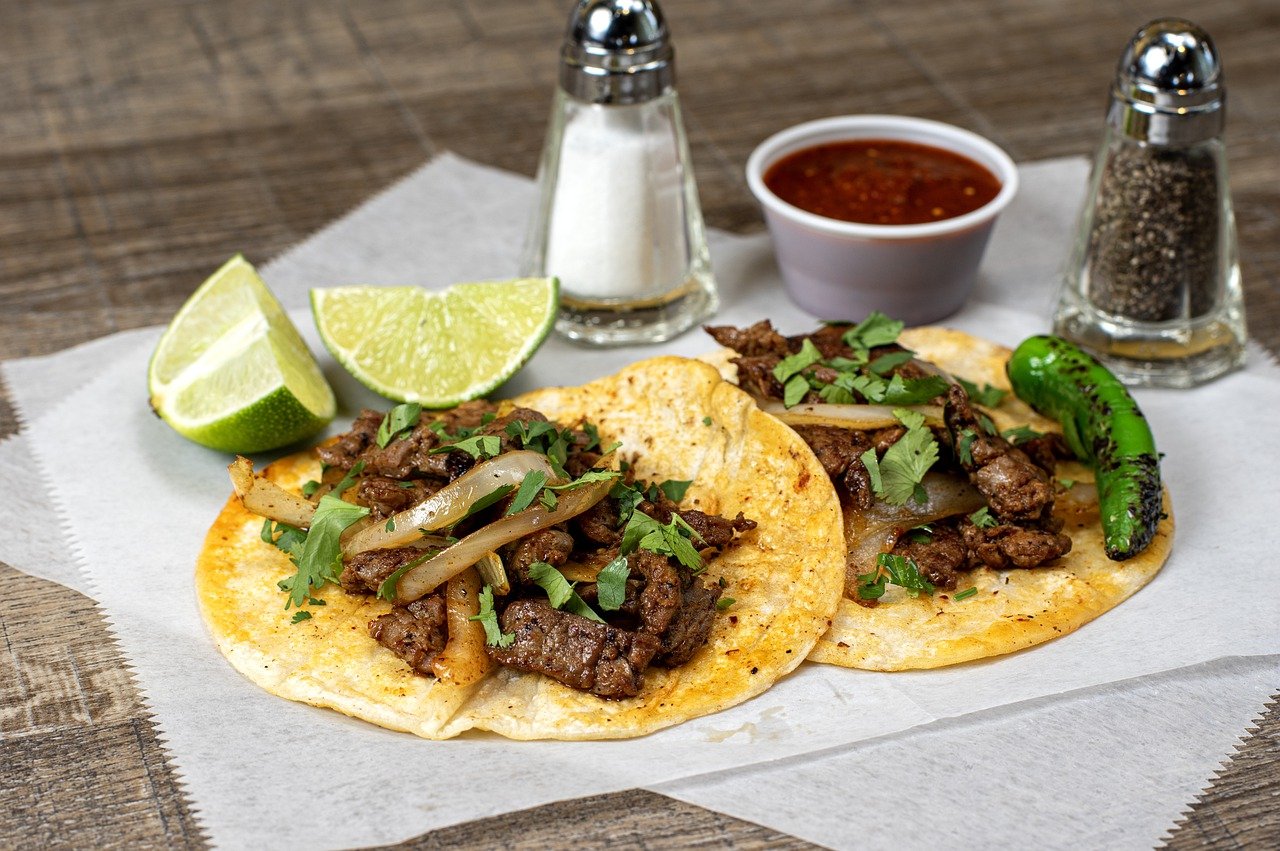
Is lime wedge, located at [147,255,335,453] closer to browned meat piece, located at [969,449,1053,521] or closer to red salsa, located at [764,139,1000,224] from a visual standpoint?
red salsa, located at [764,139,1000,224]

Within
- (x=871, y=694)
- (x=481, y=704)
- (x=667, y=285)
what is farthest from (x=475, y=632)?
(x=667, y=285)

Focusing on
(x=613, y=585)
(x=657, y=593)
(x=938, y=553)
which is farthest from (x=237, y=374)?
(x=938, y=553)

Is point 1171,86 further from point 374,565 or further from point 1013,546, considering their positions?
point 374,565

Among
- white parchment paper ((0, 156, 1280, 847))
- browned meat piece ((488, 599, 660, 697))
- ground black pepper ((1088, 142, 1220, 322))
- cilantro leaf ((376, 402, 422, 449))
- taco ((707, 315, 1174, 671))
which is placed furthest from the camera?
ground black pepper ((1088, 142, 1220, 322))

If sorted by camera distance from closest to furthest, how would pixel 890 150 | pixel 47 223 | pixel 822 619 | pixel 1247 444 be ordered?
pixel 822 619
pixel 1247 444
pixel 890 150
pixel 47 223

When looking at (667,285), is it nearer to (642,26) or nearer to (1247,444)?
(642,26)

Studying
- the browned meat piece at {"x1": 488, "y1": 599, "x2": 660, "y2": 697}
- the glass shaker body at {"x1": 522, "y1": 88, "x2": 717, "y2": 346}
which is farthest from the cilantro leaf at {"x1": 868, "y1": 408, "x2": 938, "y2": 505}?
the glass shaker body at {"x1": 522, "y1": 88, "x2": 717, "y2": 346}
